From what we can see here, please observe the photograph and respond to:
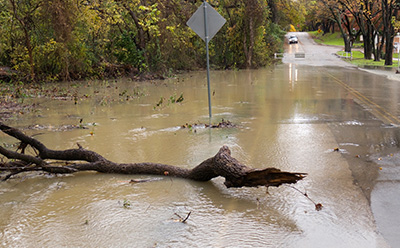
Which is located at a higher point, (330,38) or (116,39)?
(116,39)

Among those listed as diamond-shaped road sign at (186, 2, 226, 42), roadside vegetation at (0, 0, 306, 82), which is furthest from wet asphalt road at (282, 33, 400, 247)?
roadside vegetation at (0, 0, 306, 82)

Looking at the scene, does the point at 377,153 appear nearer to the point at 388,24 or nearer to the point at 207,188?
the point at 207,188

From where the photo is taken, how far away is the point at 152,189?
594 cm

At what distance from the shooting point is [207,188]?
598cm

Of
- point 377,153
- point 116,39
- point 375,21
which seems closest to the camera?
point 377,153

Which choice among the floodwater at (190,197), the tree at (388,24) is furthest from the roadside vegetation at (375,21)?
the floodwater at (190,197)

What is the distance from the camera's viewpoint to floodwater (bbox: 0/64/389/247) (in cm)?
448

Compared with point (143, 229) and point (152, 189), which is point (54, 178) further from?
point (143, 229)

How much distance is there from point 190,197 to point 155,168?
3.54 ft

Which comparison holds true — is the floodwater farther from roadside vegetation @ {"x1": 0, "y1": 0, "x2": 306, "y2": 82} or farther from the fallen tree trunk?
roadside vegetation @ {"x1": 0, "y1": 0, "x2": 306, "y2": 82}

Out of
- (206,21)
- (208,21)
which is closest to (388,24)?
(208,21)

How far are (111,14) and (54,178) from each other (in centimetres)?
1853

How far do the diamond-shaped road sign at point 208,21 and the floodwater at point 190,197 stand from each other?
2.20m

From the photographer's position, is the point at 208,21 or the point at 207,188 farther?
the point at 208,21
